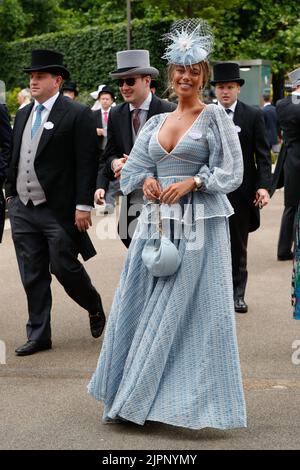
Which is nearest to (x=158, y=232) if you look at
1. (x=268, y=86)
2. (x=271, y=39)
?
(x=268, y=86)

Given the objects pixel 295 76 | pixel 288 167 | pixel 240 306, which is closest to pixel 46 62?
pixel 295 76

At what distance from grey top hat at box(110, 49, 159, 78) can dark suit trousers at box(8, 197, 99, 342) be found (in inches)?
40.8

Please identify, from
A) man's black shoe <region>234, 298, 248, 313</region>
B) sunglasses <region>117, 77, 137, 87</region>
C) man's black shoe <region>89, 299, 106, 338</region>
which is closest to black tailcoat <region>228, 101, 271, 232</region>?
man's black shoe <region>234, 298, 248, 313</region>

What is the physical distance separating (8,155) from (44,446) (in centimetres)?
285

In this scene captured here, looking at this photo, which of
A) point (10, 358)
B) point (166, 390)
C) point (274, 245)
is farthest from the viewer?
point (274, 245)

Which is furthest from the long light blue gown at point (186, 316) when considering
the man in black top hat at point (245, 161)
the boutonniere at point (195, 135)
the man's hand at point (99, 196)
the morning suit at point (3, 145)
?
the man in black top hat at point (245, 161)

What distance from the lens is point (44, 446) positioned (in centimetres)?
521

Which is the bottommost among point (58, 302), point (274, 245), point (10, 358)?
point (274, 245)

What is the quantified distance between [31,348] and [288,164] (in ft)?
14.6

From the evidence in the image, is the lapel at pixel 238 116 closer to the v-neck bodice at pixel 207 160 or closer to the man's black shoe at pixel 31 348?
the man's black shoe at pixel 31 348

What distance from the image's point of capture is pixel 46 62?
732 centimetres

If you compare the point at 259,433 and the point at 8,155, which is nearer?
the point at 259,433
